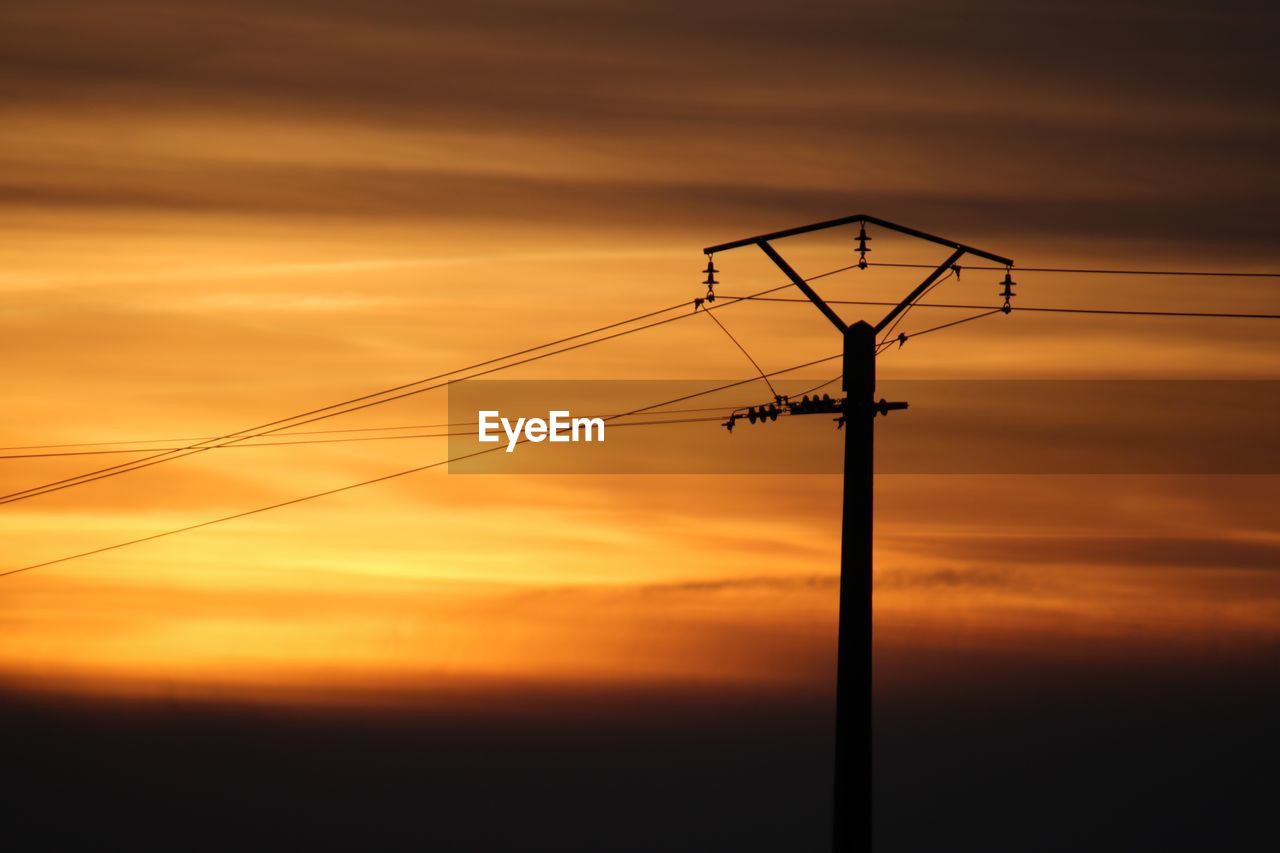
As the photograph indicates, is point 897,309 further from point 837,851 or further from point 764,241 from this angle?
point 837,851

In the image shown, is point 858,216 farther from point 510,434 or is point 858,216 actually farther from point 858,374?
point 510,434

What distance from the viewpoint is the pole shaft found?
53094mm

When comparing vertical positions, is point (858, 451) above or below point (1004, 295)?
below

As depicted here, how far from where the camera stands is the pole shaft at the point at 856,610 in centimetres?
5309

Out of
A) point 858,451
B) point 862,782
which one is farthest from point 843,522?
point 862,782

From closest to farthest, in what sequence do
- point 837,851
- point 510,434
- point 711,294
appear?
1. point 837,851
2. point 711,294
3. point 510,434

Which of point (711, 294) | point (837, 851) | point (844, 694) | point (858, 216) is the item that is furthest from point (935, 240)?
point (837, 851)

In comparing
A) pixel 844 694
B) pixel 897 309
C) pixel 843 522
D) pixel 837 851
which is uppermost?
pixel 897 309

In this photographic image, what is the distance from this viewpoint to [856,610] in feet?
175

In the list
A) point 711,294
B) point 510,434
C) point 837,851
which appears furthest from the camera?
point 510,434

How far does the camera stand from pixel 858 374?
53.6 m

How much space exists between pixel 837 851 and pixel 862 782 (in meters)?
1.55

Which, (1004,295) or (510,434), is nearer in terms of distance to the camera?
(1004,295)

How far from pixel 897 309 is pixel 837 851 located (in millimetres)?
11668
